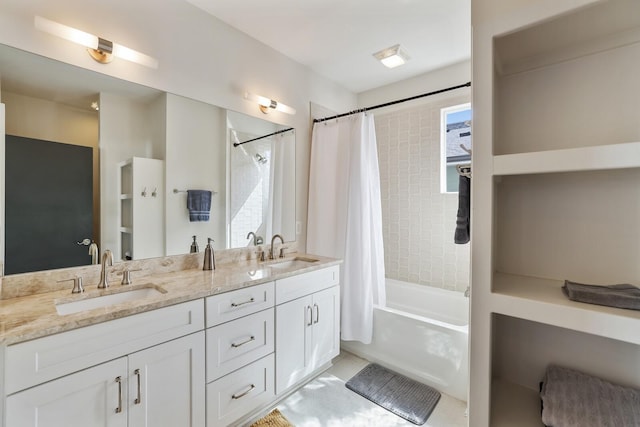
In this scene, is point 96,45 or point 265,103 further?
point 265,103

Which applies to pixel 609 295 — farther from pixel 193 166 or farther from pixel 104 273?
pixel 193 166

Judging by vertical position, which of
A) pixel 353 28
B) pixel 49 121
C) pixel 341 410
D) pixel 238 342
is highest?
pixel 353 28

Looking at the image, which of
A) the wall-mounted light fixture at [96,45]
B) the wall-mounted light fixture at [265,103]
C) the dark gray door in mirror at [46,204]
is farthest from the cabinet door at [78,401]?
the wall-mounted light fixture at [265,103]

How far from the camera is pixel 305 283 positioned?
2.06 metres

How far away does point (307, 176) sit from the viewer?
295cm

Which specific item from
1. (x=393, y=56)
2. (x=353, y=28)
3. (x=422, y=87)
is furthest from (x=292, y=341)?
(x=422, y=87)

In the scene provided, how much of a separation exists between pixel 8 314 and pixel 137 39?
5.34ft

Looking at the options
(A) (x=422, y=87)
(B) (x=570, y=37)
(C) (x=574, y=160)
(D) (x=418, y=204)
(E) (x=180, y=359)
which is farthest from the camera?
(D) (x=418, y=204)

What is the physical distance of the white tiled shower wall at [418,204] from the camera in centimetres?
295

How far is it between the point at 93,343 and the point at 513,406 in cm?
157

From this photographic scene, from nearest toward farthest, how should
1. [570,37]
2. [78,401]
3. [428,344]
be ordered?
[570,37], [78,401], [428,344]

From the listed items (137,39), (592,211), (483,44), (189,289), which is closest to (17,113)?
(137,39)

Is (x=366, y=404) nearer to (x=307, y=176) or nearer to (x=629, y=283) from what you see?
(x=629, y=283)

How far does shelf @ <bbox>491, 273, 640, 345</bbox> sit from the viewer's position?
2.09 feet
